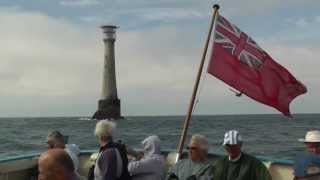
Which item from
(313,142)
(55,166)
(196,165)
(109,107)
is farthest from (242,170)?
(109,107)

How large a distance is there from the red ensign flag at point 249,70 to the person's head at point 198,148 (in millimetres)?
1804

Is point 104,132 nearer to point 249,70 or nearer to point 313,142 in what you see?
point 313,142

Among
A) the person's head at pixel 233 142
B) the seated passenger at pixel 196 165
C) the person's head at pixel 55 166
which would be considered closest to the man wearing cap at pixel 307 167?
the person's head at pixel 233 142

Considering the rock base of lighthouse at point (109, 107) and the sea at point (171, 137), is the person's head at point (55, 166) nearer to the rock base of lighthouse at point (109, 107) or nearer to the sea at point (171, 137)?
the sea at point (171, 137)

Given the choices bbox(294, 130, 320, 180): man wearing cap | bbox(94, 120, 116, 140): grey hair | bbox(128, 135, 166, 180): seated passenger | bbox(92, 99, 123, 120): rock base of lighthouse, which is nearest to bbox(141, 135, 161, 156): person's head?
bbox(128, 135, 166, 180): seated passenger

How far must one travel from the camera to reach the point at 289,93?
932cm

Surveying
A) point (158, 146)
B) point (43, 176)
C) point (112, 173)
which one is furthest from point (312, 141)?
point (43, 176)

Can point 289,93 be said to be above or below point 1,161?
above

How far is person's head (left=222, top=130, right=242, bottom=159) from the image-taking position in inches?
284

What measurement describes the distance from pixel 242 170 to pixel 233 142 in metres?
0.32

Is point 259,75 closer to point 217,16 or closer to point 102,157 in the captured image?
point 217,16

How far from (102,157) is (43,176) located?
8.97 feet

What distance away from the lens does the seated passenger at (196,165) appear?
740cm

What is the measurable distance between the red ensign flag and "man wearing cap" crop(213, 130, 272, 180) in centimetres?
185
